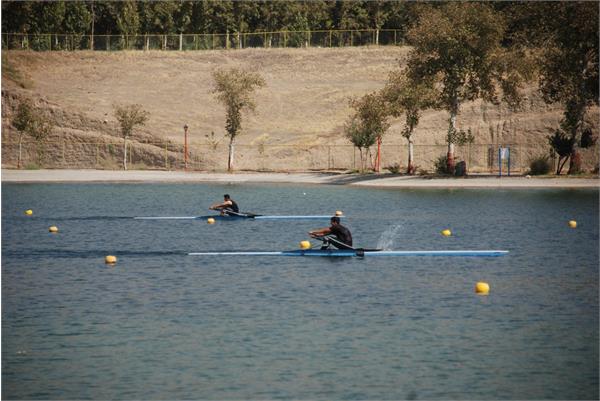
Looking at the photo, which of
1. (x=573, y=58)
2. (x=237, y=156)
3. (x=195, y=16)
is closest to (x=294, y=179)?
(x=237, y=156)

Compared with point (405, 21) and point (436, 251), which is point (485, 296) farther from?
point (405, 21)

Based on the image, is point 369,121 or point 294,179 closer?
point 294,179

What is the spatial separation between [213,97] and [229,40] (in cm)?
2705

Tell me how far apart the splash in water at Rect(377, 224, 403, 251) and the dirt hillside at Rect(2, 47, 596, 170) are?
44.5 metres

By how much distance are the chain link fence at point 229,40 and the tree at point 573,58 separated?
62962mm

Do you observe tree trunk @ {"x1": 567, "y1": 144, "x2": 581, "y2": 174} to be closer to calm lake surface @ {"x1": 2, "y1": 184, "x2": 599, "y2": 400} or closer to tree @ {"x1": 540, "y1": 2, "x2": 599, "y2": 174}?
tree @ {"x1": 540, "y1": 2, "x2": 599, "y2": 174}

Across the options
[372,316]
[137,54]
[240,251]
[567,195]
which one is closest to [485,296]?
[372,316]

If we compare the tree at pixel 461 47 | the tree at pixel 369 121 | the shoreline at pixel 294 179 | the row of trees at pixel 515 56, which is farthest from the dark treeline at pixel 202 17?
the tree at pixel 461 47

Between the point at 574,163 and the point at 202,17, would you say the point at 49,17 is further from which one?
the point at 574,163

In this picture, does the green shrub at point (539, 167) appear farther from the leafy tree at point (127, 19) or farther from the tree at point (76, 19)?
the tree at point (76, 19)

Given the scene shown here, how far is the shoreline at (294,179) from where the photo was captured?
7188 cm

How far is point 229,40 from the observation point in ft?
456

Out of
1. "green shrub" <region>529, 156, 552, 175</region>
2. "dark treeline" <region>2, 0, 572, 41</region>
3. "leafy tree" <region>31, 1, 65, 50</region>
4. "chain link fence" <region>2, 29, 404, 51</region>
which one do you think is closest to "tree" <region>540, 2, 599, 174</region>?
"green shrub" <region>529, 156, 552, 175</region>

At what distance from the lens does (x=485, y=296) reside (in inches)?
1214
